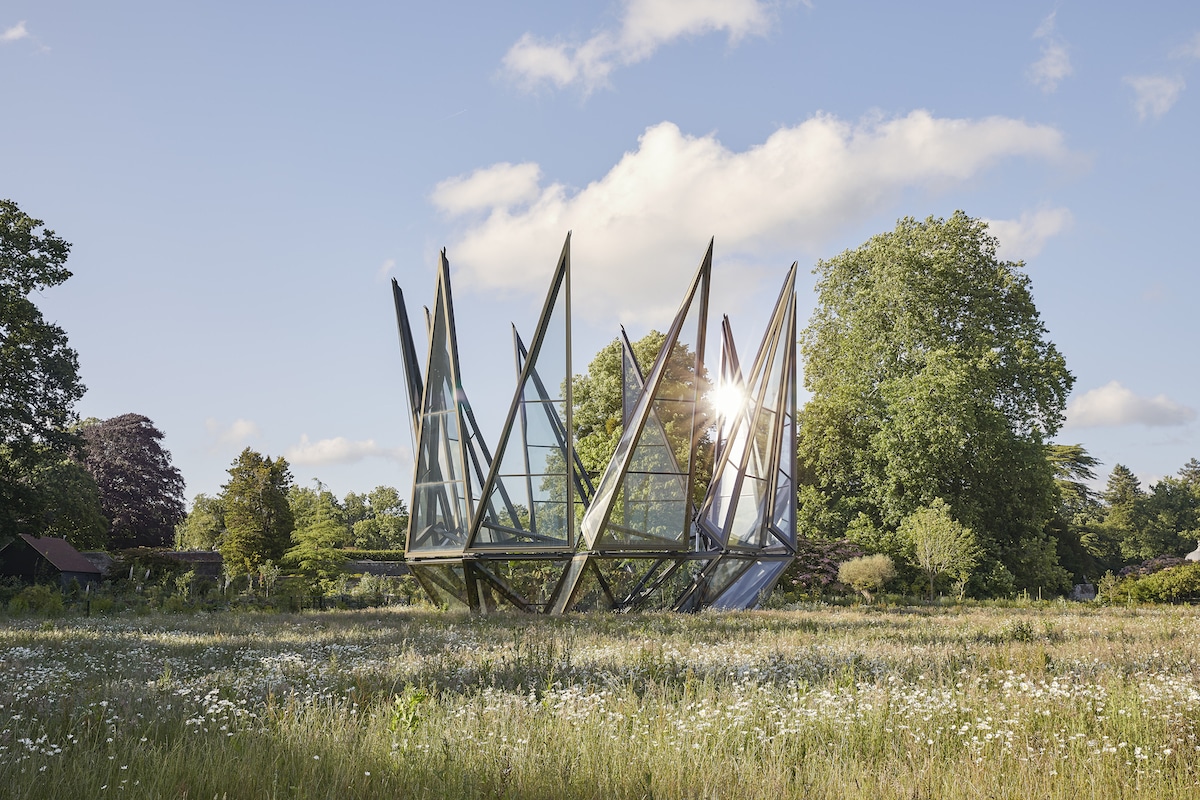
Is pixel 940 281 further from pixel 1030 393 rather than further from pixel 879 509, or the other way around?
pixel 879 509

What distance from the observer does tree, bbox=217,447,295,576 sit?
150ft

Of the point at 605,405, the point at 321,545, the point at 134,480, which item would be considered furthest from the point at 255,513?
the point at 605,405

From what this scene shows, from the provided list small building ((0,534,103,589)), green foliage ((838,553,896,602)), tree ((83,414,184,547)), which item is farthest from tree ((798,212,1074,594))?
tree ((83,414,184,547))

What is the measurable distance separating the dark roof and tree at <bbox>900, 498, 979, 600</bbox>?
3710cm

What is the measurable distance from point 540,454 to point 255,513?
3241cm

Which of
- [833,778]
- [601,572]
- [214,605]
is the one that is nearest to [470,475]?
[601,572]

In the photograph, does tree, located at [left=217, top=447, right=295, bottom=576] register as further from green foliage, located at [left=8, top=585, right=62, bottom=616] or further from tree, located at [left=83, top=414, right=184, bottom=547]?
green foliage, located at [left=8, top=585, right=62, bottom=616]

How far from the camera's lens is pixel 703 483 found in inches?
1441

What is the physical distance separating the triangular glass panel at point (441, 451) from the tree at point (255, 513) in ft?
92.5

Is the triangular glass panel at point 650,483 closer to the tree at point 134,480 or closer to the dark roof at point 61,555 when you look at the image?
the dark roof at point 61,555

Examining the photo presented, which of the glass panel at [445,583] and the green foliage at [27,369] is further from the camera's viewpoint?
the green foliage at [27,369]

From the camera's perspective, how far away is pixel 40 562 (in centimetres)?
4197

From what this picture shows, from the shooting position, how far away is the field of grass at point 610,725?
14.1 ft

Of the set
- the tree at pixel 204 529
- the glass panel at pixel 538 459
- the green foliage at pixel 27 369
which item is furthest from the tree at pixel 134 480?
the glass panel at pixel 538 459
